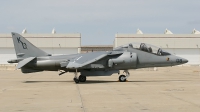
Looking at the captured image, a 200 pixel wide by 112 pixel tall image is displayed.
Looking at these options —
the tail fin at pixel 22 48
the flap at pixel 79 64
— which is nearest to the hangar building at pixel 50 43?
the tail fin at pixel 22 48

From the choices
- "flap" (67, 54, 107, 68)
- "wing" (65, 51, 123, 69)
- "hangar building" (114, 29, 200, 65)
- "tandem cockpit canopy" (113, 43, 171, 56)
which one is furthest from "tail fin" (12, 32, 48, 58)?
"hangar building" (114, 29, 200, 65)

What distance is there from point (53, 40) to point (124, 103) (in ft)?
234

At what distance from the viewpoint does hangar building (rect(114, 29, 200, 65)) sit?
267 ft

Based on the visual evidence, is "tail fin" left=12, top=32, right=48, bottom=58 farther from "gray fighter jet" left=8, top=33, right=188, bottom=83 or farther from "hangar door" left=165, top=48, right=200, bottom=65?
"hangar door" left=165, top=48, right=200, bottom=65

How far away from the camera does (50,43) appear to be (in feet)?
265

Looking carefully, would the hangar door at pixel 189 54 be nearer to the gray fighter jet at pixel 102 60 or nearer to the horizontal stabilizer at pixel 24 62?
the gray fighter jet at pixel 102 60

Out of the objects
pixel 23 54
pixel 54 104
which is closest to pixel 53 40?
pixel 23 54

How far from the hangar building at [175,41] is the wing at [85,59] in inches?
2360

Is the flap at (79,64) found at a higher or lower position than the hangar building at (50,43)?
lower

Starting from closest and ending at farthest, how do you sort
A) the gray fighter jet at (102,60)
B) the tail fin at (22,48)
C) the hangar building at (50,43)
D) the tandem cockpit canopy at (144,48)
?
the gray fighter jet at (102,60) → the tandem cockpit canopy at (144,48) → the tail fin at (22,48) → the hangar building at (50,43)

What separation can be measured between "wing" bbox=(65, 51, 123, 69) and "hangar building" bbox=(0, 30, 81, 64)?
58.5 meters

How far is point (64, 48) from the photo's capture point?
80500mm

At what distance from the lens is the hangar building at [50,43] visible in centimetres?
8000

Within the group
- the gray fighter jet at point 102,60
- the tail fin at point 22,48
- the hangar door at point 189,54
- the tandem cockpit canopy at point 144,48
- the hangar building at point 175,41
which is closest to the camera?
the gray fighter jet at point 102,60
